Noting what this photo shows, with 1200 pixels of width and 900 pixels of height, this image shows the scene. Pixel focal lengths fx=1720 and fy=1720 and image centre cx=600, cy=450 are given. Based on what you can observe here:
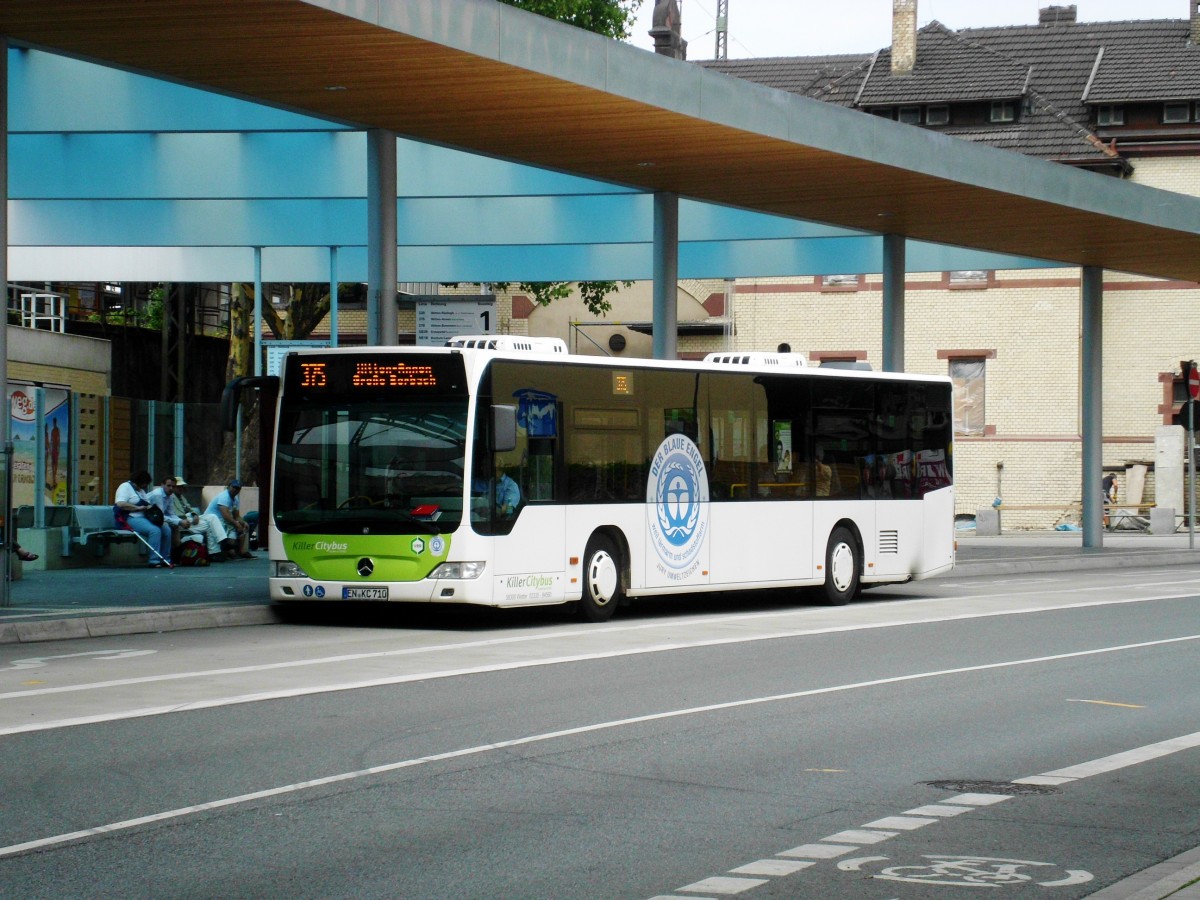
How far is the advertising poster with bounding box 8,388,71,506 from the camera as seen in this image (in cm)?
2472

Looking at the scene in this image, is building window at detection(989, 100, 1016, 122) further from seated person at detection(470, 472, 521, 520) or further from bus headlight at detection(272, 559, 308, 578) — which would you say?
bus headlight at detection(272, 559, 308, 578)

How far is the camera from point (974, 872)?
668cm

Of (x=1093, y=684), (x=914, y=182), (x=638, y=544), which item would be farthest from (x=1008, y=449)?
(x=1093, y=684)

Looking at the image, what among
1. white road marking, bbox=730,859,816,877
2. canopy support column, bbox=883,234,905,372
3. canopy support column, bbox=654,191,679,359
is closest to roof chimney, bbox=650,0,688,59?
canopy support column, bbox=883,234,905,372

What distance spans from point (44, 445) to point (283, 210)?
5147mm

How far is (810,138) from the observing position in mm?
21672

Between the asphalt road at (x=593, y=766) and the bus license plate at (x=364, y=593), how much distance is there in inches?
30.5

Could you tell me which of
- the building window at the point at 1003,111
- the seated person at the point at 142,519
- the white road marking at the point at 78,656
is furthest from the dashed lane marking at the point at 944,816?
the building window at the point at 1003,111

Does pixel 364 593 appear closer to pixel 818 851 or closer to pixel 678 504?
pixel 678 504

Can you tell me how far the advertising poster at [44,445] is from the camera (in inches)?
973

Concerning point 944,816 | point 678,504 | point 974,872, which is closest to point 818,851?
point 974,872

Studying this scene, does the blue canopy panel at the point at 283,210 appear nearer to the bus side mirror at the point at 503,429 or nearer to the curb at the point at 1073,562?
the curb at the point at 1073,562

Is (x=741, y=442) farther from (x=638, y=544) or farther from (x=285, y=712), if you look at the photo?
(x=285, y=712)

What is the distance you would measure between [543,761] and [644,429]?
9815 mm
